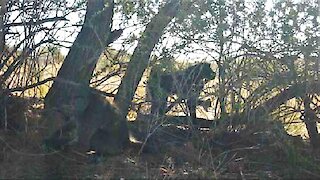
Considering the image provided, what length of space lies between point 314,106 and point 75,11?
10.9ft

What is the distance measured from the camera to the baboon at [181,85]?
7492 millimetres

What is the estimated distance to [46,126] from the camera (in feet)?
23.6

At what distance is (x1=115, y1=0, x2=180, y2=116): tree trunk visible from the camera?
752 cm

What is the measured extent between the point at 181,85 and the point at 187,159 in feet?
3.10

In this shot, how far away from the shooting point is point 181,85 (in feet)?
24.6

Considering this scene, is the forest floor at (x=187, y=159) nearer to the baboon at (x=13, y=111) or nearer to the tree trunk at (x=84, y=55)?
the baboon at (x=13, y=111)

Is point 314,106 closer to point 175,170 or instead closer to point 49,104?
point 175,170

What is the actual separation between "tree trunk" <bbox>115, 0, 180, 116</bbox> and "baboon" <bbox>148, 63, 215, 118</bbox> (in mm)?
200

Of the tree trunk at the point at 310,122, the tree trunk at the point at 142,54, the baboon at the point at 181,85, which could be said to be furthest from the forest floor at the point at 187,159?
the tree trunk at the point at 142,54

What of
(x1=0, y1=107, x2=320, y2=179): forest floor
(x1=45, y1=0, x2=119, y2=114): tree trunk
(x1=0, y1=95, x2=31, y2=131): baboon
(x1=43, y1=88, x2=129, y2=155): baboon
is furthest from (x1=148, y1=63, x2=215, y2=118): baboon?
(x1=0, y1=95, x2=31, y2=131): baboon

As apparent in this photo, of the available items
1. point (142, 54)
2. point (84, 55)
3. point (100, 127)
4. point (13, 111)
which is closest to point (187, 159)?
point (100, 127)

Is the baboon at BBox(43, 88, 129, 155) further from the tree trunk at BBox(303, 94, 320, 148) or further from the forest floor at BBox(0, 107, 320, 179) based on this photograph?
the tree trunk at BBox(303, 94, 320, 148)

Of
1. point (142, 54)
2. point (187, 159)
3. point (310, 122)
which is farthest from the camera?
point (310, 122)

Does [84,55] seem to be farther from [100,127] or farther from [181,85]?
[181,85]
